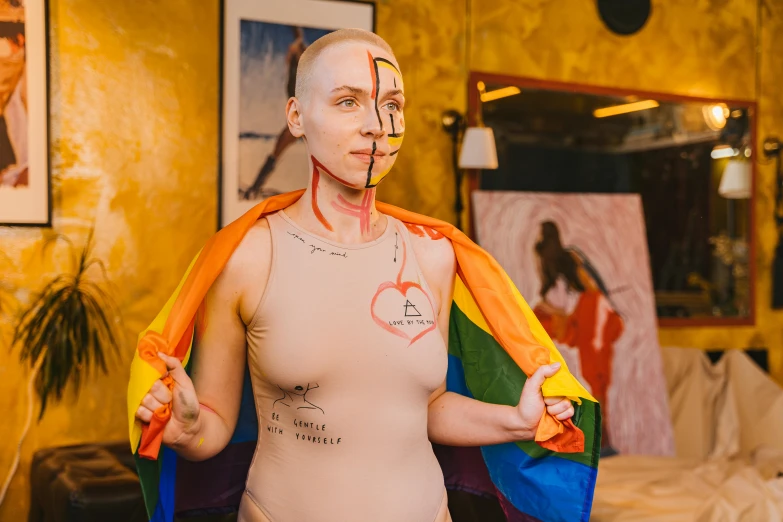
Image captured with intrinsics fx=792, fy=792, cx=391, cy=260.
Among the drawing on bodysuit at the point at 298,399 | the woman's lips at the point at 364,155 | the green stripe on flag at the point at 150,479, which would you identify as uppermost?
the woman's lips at the point at 364,155

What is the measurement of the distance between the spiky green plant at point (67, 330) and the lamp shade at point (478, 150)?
5.50 ft

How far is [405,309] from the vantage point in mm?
1443

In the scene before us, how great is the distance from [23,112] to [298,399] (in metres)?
2.20

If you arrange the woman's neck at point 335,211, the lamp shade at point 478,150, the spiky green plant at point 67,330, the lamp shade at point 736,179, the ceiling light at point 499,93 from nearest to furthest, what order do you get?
1. the woman's neck at point 335,211
2. the spiky green plant at point 67,330
3. the lamp shade at point 478,150
4. the ceiling light at point 499,93
5. the lamp shade at point 736,179

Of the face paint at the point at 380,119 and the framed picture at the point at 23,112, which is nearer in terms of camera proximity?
the face paint at the point at 380,119

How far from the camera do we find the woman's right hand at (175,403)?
1219mm

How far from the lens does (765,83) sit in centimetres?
477

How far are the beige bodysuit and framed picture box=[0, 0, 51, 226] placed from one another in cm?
196

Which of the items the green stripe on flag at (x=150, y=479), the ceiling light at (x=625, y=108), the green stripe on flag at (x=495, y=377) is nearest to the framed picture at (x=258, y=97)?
the ceiling light at (x=625, y=108)

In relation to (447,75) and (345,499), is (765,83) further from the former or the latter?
(345,499)

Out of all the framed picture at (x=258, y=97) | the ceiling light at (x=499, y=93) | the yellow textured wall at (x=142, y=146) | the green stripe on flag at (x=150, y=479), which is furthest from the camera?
the ceiling light at (x=499, y=93)

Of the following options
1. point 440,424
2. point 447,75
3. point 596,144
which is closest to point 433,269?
point 440,424

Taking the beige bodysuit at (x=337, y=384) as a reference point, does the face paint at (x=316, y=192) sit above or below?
above

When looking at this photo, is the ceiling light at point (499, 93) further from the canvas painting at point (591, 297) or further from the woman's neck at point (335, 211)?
the woman's neck at point (335, 211)
